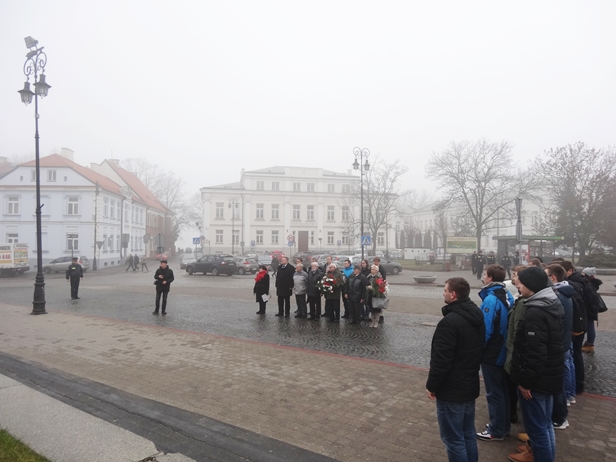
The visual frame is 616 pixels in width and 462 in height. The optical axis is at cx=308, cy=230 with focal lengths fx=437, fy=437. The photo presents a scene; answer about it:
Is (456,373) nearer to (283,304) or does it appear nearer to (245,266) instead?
(283,304)

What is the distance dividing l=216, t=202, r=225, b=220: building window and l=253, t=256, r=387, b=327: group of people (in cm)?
5957

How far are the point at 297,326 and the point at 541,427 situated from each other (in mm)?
7998

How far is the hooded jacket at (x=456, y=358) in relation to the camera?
3630 mm

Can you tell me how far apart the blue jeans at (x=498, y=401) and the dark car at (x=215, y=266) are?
1166 inches

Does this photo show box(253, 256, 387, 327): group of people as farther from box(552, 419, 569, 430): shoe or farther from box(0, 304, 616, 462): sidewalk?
box(552, 419, 569, 430): shoe

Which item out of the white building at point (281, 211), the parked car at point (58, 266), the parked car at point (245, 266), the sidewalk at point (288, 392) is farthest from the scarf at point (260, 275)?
the white building at point (281, 211)

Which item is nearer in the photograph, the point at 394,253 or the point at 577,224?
the point at 577,224

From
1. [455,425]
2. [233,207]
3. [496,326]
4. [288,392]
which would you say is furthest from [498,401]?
[233,207]

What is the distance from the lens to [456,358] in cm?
369

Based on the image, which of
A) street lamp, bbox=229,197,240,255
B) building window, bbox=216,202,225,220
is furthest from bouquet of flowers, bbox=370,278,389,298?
building window, bbox=216,202,225,220

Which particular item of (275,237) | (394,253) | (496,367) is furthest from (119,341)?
(275,237)

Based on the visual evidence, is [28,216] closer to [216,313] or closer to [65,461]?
[216,313]

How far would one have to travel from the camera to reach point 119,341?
9547 millimetres

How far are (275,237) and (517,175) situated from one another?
40.4 m
